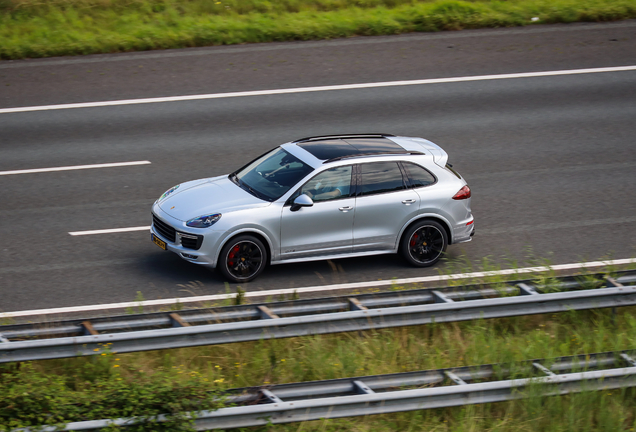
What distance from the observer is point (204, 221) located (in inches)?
365

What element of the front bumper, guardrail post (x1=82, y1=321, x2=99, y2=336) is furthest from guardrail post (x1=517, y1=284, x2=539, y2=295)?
guardrail post (x1=82, y1=321, x2=99, y2=336)

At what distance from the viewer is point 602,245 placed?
10.5 m

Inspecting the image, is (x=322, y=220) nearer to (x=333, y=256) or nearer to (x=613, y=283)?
(x=333, y=256)

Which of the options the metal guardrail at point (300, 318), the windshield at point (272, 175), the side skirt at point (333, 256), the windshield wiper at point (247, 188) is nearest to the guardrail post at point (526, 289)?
the metal guardrail at point (300, 318)

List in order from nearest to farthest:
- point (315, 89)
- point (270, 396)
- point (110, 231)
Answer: point (270, 396) → point (110, 231) → point (315, 89)

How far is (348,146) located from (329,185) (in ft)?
2.74

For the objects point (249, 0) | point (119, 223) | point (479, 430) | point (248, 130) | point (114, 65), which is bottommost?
point (479, 430)

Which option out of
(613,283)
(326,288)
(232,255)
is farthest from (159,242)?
(613,283)

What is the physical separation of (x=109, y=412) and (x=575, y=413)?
12.5 feet

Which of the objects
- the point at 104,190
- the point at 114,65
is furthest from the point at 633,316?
the point at 114,65

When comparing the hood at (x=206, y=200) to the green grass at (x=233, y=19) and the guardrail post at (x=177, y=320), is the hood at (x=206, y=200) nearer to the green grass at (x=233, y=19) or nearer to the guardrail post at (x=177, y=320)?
the guardrail post at (x=177, y=320)

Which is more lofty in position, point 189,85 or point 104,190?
point 189,85

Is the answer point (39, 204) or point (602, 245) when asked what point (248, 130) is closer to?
point (39, 204)

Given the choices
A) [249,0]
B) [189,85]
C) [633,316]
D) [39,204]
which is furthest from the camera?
[249,0]
